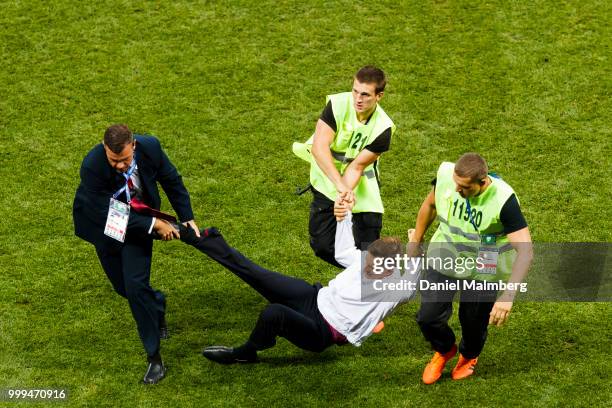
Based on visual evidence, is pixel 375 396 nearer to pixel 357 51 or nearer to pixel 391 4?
pixel 357 51

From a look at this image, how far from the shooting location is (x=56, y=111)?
996cm

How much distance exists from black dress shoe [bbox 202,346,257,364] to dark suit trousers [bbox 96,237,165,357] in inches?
15.4

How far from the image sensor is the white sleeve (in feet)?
23.8

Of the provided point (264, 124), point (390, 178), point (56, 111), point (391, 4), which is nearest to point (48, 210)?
point (56, 111)

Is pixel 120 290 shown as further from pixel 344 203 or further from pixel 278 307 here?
pixel 344 203

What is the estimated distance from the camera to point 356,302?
661 centimetres

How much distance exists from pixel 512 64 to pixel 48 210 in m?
4.74

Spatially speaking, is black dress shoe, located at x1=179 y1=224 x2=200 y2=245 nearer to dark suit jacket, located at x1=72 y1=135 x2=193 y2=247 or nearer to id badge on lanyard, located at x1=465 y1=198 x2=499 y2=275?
dark suit jacket, located at x1=72 y1=135 x2=193 y2=247

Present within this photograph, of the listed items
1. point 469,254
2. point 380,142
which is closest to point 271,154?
point 380,142

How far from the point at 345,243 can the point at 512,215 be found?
142 cm

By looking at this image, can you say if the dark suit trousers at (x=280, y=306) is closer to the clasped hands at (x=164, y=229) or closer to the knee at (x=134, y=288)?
the clasped hands at (x=164, y=229)

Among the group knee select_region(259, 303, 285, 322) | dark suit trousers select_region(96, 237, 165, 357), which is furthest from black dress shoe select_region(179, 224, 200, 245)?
knee select_region(259, 303, 285, 322)

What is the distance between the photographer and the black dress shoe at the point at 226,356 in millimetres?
7141

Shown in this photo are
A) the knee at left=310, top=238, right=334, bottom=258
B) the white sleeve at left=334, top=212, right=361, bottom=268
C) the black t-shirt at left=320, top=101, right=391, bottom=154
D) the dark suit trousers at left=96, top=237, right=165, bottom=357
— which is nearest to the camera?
the dark suit trousers at left=96, top=237, right=165, bottom=357
